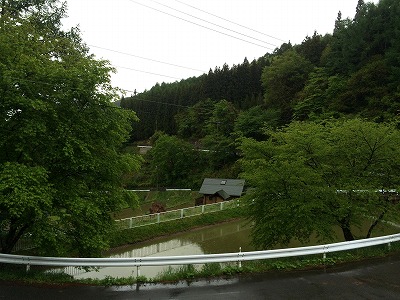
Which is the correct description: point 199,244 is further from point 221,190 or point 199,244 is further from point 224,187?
point 224,187

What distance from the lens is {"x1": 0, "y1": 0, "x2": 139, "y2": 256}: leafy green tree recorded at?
8.68m

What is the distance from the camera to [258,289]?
664 cm

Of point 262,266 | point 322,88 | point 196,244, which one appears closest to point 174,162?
point 322,88

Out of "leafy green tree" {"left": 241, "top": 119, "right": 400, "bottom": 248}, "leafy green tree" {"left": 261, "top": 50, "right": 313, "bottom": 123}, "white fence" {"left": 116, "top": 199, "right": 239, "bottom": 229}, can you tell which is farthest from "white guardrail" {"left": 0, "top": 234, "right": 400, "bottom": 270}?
"leafy green tree" {"left": 261, "top": 50, "right": 313, "bottom": 123}

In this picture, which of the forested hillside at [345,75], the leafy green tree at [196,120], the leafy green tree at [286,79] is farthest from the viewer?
the leafy green tree at [196,120]

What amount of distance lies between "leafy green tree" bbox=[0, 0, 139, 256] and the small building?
22902 millimetres

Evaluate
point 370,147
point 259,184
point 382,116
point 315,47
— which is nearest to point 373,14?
point 315,47

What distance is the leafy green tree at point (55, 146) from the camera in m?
8.68

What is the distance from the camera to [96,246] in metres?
9.34

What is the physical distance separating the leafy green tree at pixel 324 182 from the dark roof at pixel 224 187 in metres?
19.6

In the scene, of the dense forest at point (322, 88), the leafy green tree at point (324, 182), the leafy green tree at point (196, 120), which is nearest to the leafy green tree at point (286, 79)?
the dense forest at point (322, 88)

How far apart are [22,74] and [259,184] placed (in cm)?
861

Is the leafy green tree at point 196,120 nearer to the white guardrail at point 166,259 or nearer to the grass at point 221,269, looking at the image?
the grass at point 221,269

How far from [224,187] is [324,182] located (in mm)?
21817
